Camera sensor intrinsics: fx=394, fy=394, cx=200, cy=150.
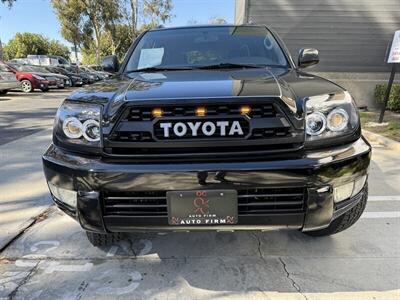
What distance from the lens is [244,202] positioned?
2232 millimetres

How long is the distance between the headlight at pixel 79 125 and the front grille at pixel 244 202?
36 centimetres

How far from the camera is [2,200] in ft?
13.5

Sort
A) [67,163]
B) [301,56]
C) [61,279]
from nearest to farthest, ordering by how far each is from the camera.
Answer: [67,163] → [61,279] → [301,56]

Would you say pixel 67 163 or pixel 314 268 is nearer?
pixel 67 163

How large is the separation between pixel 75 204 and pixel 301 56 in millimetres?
2630

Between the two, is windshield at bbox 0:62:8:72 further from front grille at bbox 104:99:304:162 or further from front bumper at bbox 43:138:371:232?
front grille at bbox 104:99:304:162

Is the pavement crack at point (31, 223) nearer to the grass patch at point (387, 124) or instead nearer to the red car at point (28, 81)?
the grass patch at point (387, 124)

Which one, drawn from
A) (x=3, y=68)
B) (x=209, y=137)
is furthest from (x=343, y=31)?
(x=3, y=68)

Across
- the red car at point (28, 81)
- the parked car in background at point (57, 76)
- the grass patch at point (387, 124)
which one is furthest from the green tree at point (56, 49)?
the grass patch at point (387, 124)

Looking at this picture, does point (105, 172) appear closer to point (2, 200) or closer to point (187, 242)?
point (187, 242)

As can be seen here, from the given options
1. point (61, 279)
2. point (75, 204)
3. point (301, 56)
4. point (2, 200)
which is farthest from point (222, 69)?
point (2, 200)

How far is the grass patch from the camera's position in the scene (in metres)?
7.22

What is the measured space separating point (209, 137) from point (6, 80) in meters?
16.9

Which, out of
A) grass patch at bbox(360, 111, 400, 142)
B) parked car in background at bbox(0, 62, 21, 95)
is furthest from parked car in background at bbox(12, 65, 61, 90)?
grass patch at bbox(360, 111, 400, 142)
